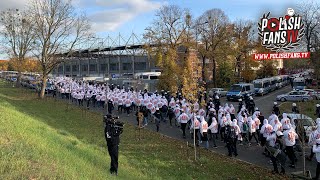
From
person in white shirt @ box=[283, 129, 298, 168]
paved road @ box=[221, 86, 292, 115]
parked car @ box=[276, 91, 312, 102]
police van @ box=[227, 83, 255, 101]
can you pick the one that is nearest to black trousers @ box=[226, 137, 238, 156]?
person in white shirt @ box=[283, 129, 298, 168]

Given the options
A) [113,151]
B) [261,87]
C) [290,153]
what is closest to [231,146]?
[290,153]

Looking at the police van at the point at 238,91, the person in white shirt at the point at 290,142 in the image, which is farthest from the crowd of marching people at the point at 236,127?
the police van at the point at 238,91

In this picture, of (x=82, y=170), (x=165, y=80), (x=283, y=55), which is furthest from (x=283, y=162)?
(x=165, y=80)

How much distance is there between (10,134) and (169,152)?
25.9 ft

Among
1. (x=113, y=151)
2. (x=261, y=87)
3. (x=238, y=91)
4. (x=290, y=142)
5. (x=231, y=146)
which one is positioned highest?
(x=261, y=87)

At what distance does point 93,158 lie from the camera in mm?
12320

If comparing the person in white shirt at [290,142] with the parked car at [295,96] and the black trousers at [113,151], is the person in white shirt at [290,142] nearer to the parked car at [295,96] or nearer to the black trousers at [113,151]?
the black trousers at [113,151]

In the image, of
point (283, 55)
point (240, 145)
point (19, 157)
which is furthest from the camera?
point (283, 55)

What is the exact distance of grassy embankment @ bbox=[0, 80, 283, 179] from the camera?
24.6 feet

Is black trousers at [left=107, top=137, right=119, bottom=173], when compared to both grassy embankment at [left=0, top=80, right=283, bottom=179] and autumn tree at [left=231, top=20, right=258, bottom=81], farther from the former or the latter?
autumn tree at [left=231, top=20, right=258, bottom=81]

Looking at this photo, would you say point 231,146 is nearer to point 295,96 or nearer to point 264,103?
point 264,103

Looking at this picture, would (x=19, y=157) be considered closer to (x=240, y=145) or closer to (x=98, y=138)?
(x=98, y=138)

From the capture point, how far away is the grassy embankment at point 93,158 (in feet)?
24.6

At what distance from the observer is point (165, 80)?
43000 mm
